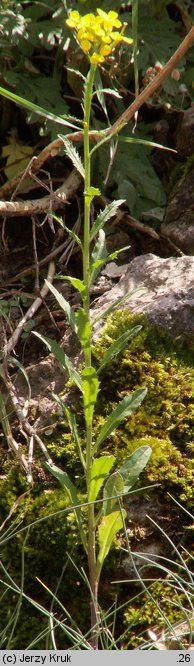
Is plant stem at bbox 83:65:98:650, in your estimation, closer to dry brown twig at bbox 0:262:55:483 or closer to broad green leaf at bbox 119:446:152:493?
broad green leaf at bbox 119:446:152:493

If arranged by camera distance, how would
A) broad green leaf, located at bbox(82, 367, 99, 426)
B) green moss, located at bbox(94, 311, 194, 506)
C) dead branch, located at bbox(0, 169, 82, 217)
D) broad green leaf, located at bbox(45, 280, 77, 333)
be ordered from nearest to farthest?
broad green leaf, located at bbox(82, 367, 99, 426) → broad green leaf, located at bbox(45, 280, 77, 333) → green moss, located at bbox(94, 311, 194, 506) → dead branch, located at bbox(0, 169, 82, 217)

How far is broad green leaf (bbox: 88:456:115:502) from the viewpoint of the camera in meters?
1.89

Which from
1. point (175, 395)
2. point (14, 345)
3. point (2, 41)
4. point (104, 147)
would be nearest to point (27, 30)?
point (2, 41)

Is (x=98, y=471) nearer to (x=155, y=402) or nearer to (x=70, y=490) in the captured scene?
(x=70, y=490)

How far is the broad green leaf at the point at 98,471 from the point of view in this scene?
6.21 ft

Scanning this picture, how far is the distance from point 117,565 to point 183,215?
5.46ft

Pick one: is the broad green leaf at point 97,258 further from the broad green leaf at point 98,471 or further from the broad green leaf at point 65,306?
the broad green leaf at point 98,471

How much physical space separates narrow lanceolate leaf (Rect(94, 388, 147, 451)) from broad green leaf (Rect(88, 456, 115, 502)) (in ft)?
0.17

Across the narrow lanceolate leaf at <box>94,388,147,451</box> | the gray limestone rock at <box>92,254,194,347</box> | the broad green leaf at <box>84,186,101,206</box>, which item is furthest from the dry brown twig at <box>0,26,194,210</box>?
the narrow lanceolate leaf at <box>94,388,147,451</box>

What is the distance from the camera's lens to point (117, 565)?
213cm

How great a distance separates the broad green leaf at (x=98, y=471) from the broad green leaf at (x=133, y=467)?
82 mm

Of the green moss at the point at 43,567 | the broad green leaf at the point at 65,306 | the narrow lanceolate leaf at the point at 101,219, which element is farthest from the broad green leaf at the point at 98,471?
the narrow lanceolate leaf at the point at 101,219

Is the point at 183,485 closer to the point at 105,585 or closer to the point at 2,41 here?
the point at 105,585

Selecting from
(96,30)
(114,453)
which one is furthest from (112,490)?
(96,30)
